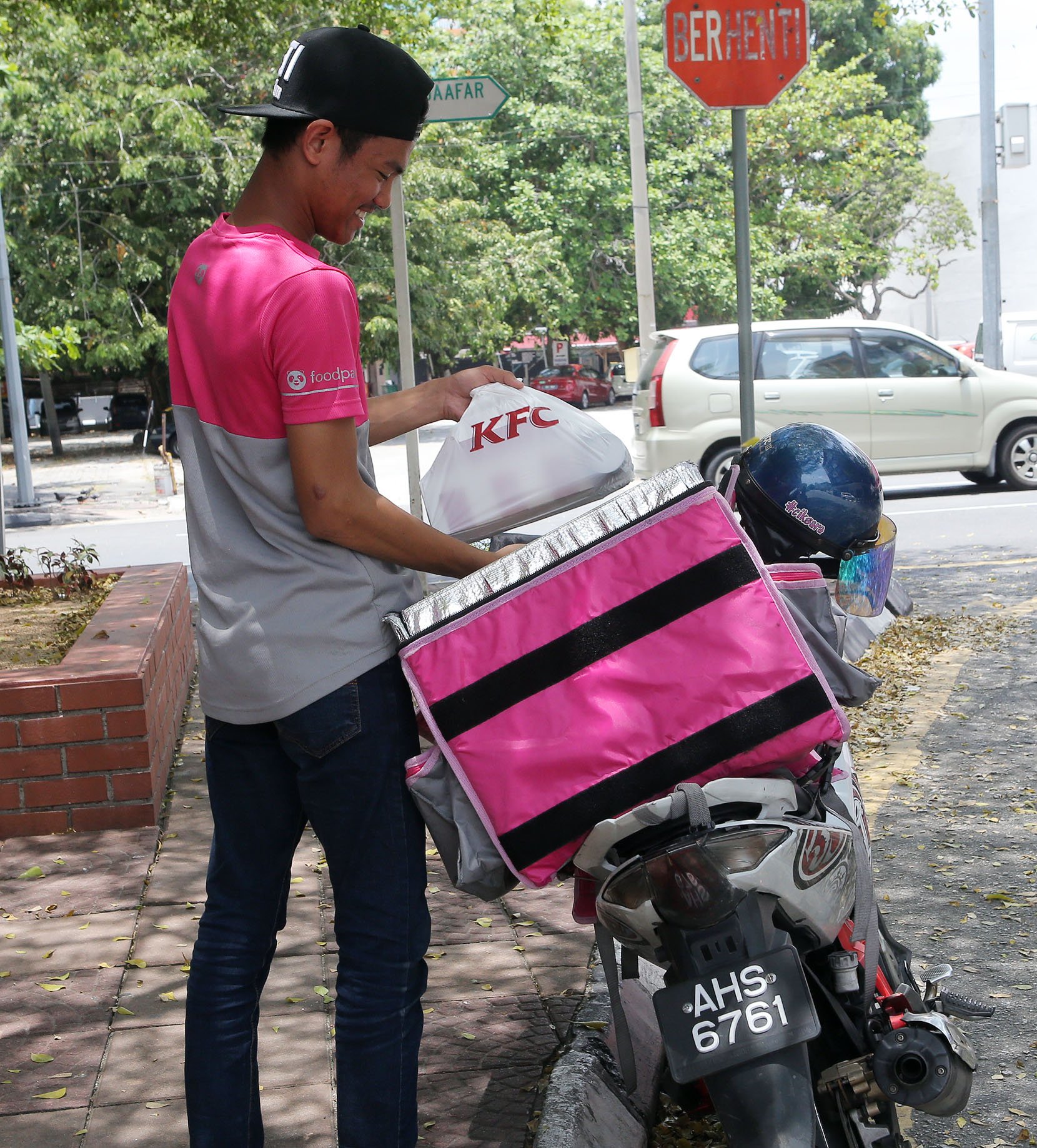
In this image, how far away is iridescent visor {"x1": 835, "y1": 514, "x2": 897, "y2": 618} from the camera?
2393 millimetres

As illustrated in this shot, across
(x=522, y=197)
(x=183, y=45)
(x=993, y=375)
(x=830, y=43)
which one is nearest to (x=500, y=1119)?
(x=183, y=45)

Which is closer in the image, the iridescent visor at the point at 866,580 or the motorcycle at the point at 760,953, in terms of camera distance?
the motorcycle at the point at 760,953

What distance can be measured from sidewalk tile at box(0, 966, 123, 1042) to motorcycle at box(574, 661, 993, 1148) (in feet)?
5.14

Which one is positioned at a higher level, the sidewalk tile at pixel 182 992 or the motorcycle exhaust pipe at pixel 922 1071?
the motorcycle exhaust pipe at pixel 922 1071

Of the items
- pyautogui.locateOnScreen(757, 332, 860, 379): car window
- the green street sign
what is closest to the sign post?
the green street sign

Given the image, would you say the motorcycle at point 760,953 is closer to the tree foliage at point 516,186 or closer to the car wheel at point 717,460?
the car wheel at point 717,460

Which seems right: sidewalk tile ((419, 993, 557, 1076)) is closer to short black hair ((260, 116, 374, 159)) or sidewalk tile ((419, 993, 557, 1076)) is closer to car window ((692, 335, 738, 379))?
short black hair ((260, 116, 374, 159))

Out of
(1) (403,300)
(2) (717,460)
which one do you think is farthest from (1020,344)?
(1) (403,300)

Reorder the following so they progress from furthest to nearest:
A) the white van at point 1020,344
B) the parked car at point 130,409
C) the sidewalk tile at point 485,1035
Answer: the parked car at point 130,409
the white van at point 1020,344
the sidewalk tile at point 485,1035

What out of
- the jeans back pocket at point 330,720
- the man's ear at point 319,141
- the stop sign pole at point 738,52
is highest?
the stop sign pole at point 738,52

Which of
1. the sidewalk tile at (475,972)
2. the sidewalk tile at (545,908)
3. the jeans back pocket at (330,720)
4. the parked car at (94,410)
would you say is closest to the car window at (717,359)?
the sidewalk tile at (545,908)

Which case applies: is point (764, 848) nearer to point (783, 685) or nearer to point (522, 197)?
point (783, 685)

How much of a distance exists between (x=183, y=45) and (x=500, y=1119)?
35.8 ft

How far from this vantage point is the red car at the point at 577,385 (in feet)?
123
